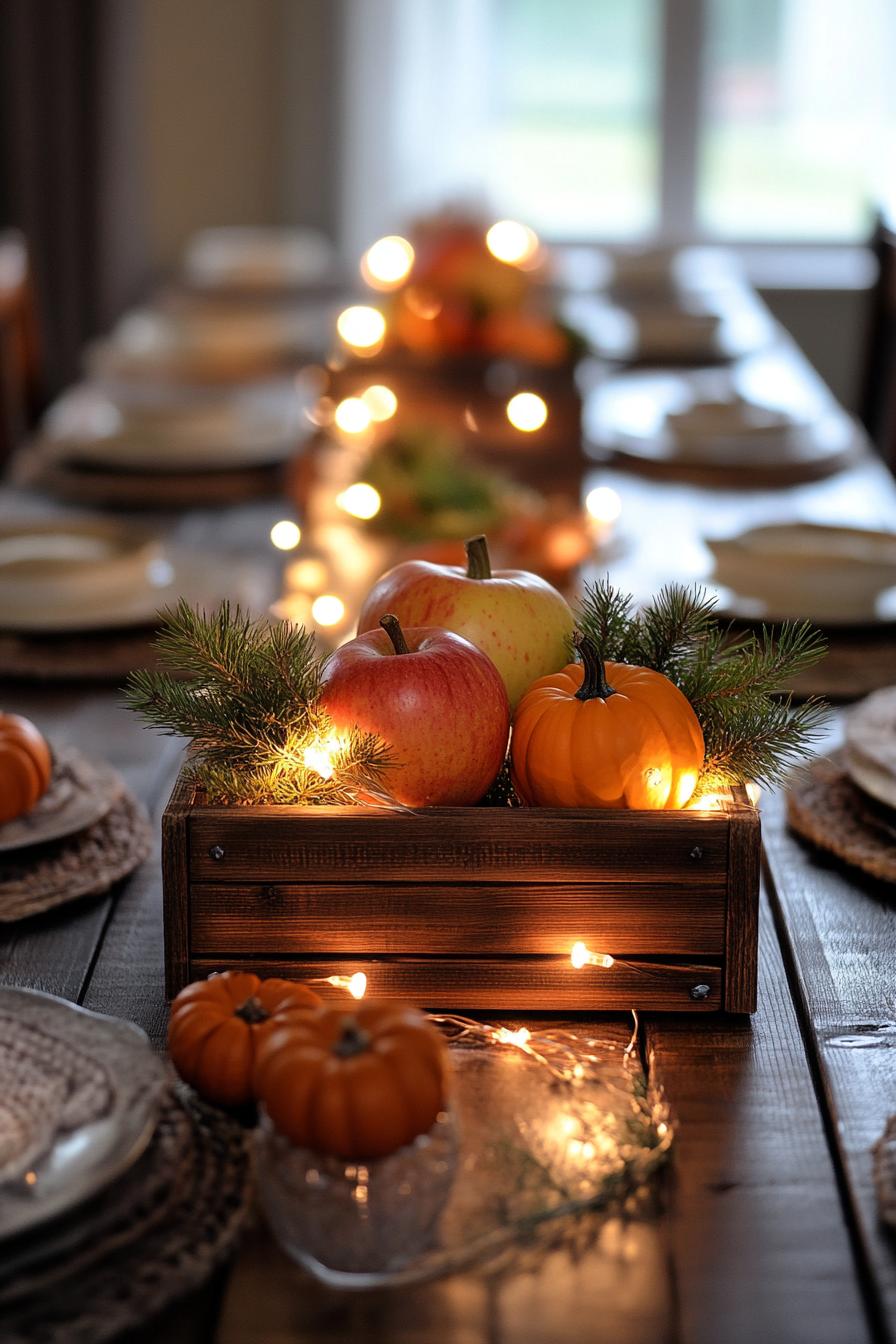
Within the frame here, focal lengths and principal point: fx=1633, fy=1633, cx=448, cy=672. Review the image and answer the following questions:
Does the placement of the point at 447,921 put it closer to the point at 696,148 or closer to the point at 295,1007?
the point at 295,1007

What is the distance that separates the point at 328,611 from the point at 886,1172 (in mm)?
788

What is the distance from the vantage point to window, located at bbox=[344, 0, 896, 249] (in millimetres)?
4246

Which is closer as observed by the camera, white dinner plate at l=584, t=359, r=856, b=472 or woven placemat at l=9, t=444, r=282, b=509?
woven placemat at l=9, t=444, r=282, b=509

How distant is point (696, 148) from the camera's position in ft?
14.9

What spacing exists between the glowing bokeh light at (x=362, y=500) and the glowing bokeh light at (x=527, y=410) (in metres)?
0.24

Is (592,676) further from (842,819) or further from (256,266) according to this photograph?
(256,266)

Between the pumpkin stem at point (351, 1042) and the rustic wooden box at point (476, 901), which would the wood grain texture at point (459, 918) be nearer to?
the rustic wooden box at point (476, 901)

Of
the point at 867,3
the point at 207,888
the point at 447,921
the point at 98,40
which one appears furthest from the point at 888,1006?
the point at 867,3

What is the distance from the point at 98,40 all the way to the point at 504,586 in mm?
3636

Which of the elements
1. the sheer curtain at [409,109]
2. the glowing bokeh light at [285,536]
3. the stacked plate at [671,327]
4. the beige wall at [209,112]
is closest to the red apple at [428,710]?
the glowing bokeh light at [285,536]

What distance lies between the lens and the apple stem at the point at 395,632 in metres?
0.76

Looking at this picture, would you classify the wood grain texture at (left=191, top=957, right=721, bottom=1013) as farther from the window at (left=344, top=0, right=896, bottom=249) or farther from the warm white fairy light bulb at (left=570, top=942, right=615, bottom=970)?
the window at (left=344, top=0, right=896, bottom=249)

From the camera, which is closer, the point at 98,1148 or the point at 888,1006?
Result: the point at 98,1148

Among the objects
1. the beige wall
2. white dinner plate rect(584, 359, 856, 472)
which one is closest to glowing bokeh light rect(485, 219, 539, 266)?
white dinner plate rect(584, 359, 856, 472)
